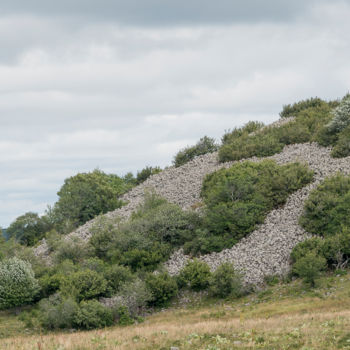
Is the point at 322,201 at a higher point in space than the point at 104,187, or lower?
lower

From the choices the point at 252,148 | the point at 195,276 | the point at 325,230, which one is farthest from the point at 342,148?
the point at 195,276

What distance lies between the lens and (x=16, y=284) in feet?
151

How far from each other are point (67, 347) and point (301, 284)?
21.8 metres

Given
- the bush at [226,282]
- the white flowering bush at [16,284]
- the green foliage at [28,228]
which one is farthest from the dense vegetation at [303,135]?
the white flowering bush at [16,284]

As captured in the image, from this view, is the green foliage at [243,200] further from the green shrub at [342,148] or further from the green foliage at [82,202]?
the green foliage at [82,202]

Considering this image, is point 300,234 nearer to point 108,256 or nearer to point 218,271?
point 218,271

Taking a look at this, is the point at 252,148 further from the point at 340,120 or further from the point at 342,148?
the point at 342,148

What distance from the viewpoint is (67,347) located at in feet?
71.3

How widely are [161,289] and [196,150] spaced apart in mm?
46521

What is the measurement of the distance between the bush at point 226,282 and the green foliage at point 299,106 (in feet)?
176

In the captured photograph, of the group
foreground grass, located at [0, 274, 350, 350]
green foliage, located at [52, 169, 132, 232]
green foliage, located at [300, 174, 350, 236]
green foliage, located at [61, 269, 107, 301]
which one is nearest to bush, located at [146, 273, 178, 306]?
green foliage, located at [61, 269, 107, 301]

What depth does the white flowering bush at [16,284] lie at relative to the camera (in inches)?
1785

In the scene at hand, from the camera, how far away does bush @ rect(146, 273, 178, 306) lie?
41156mm

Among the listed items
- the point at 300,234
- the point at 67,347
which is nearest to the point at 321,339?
the point at 67,347
